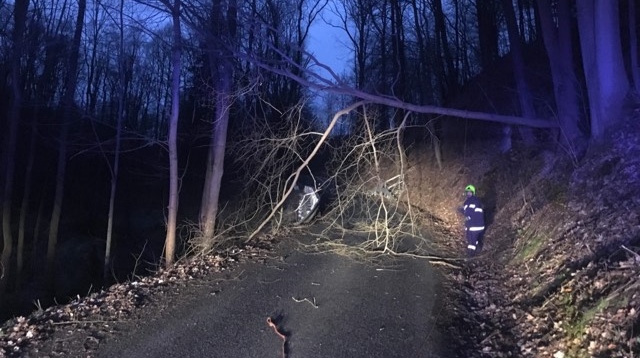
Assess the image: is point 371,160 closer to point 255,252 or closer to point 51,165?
point 255,252

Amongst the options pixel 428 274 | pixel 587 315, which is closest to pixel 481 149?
pixel 428 274

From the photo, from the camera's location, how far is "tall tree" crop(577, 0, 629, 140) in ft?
30.8

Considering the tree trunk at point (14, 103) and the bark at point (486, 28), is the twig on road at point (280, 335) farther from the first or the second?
the bark at point (486, 28)

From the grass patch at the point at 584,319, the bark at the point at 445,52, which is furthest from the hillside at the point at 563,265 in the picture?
the bark at the point at 445,52

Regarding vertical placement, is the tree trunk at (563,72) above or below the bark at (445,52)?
below

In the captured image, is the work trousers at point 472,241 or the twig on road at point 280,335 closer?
the twig on road at point 280,335

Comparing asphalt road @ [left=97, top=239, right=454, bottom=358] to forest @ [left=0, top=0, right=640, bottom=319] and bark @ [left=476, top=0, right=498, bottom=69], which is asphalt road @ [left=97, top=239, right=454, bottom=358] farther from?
bark @ [left=476, top=0, right=498, bottom=69]

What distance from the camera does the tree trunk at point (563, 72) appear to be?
11492mm

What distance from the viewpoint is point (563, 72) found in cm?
1173

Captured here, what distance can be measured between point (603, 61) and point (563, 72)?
2.22 metres

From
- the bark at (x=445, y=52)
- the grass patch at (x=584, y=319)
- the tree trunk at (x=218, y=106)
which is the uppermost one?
the bark at (x=445, y=52)

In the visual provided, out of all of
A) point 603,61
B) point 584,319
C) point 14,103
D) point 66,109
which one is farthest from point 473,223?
point 66,109

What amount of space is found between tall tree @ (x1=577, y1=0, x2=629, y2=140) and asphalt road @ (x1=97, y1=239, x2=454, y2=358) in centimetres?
495

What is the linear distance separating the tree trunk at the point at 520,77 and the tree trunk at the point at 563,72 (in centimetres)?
250
